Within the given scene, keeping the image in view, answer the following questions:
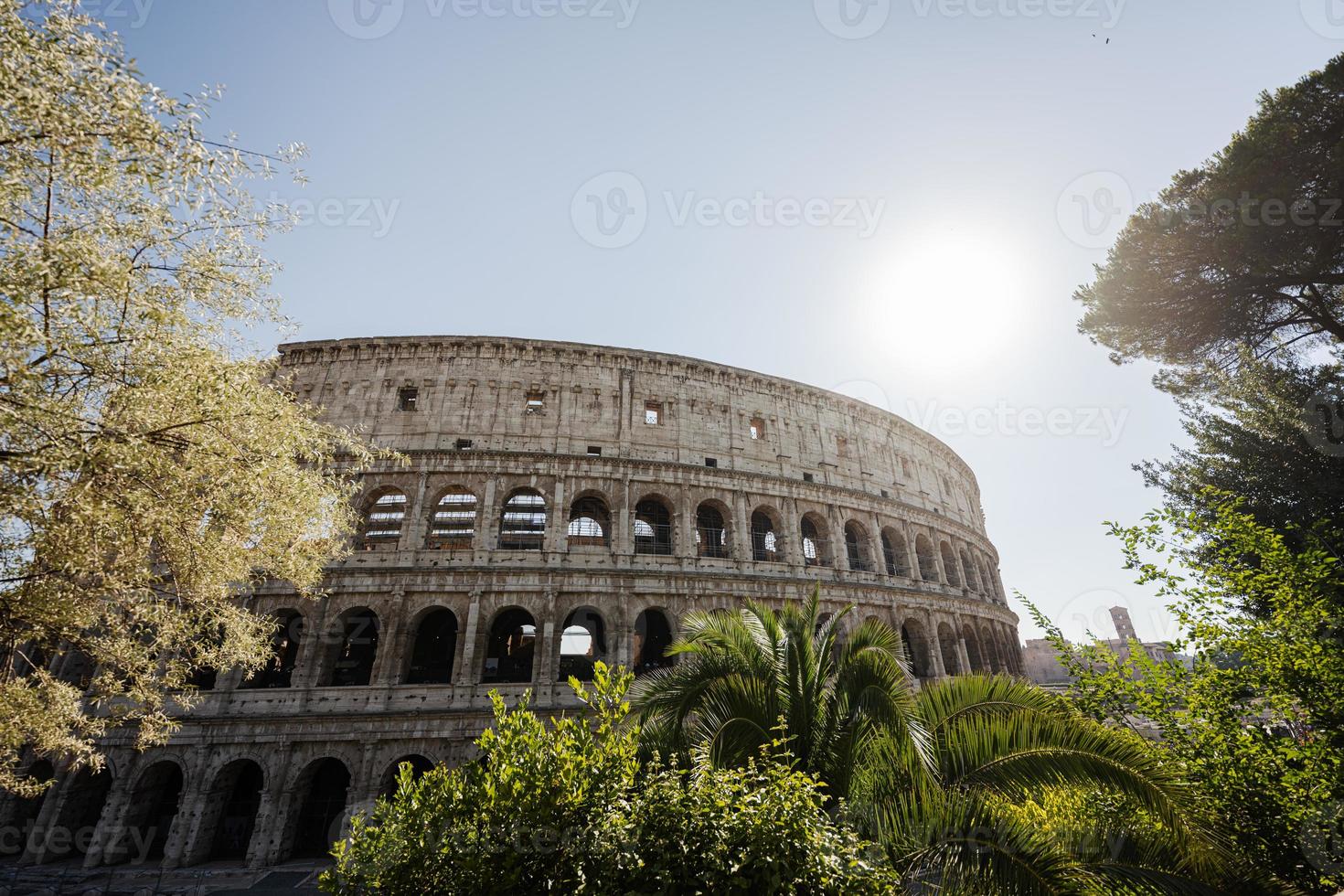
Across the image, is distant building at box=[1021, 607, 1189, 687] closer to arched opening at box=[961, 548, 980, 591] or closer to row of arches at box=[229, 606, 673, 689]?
arched opening at box=[961, 548, 980, 591]

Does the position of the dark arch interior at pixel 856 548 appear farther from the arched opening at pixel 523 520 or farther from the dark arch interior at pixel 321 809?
the dark arch interior at pixel 321 809

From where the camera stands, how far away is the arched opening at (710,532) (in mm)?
21406

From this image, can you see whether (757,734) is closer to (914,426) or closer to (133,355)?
(133,355)

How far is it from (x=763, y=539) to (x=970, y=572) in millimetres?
14224

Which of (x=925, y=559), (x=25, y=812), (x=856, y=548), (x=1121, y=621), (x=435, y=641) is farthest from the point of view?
(x=1121, y=621)

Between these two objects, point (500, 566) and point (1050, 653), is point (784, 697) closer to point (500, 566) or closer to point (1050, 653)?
point (500, 566)

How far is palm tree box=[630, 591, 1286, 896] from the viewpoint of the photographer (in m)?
4.23

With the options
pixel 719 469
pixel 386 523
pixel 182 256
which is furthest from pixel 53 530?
pixel 719 469

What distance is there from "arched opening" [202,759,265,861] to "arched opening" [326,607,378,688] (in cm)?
331

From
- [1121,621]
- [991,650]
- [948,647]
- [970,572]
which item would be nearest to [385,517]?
[948,647]

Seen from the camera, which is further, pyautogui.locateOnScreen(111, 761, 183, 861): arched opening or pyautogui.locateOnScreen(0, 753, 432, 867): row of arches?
pyautogui.locateOnScreen(111, 761, 183, 861): arched opening

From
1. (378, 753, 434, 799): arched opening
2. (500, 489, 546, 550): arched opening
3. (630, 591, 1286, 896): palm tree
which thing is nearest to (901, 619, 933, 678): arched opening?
(500, 489, 546, 550): arched opening

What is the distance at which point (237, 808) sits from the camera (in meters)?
16.7

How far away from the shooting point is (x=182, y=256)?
7.29 m
